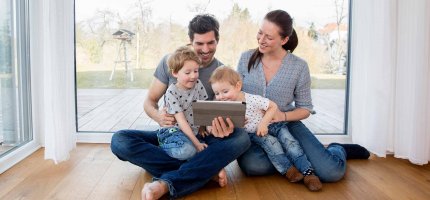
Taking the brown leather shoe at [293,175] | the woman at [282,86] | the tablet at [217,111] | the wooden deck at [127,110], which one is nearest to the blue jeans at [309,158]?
the woman at [282,86]

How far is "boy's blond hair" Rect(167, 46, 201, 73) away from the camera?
2389 millimetres

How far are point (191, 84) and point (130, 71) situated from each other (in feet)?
3.60

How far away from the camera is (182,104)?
98.2 inches

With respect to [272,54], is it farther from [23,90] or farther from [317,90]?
[23,90]

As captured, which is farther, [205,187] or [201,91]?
[201,91]

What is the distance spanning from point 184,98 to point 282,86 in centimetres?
59

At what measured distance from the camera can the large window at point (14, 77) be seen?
2803 millimetres

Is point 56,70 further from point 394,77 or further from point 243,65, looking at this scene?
point 394,77

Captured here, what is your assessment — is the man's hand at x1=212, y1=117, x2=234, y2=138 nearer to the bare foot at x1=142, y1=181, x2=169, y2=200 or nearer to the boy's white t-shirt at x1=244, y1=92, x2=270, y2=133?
the boy's white t-shirt at x1=244, y1=92, x2=270, y2=133

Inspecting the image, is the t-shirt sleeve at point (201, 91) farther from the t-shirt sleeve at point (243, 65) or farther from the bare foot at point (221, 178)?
the bare foot at point (221, 178)

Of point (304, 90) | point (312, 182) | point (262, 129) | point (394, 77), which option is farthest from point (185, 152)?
point (394, 77)

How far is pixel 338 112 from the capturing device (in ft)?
11.6

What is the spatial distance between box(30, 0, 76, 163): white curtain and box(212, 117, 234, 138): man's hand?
1006 millimetres

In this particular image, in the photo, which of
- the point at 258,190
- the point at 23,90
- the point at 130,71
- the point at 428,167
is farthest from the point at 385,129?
the point at 23,90
